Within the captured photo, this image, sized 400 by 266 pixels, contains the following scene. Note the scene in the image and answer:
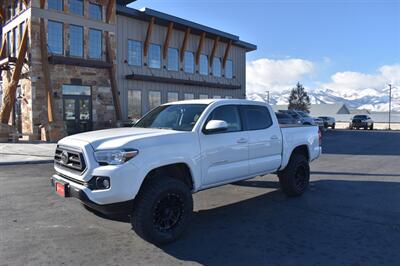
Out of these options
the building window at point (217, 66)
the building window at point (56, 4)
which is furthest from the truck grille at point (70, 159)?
the building window at point (217, 66)

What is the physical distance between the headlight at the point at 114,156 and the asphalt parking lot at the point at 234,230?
45.0 inches

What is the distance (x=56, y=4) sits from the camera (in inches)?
856

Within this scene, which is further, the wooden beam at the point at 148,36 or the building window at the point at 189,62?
the building window at the point at 189,62

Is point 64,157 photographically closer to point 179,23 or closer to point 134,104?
point 134,104

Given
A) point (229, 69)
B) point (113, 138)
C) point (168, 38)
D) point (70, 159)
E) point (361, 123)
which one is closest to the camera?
point (113, 138)

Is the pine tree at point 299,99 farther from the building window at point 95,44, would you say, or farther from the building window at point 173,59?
the building window at point 95,44

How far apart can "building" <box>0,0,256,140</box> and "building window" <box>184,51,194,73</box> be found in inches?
3.2

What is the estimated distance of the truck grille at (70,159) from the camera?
15.6ft

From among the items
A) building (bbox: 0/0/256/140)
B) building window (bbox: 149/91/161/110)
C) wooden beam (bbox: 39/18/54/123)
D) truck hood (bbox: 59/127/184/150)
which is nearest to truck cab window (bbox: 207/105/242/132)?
truck hood (bbox: 59/127/184/150)

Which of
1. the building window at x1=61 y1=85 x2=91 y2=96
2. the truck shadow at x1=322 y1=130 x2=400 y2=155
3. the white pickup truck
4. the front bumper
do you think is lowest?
the truck shadow at x1=322 y1=130 x2=400 y2=155

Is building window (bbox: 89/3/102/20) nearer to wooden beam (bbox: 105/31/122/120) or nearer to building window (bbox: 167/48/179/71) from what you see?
wooden beam (bbox: 105/31/122/120)

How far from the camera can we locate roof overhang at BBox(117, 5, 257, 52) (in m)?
25.5

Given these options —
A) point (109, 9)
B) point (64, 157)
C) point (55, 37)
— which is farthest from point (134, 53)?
point (64, 157)

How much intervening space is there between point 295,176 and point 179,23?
2284cm
